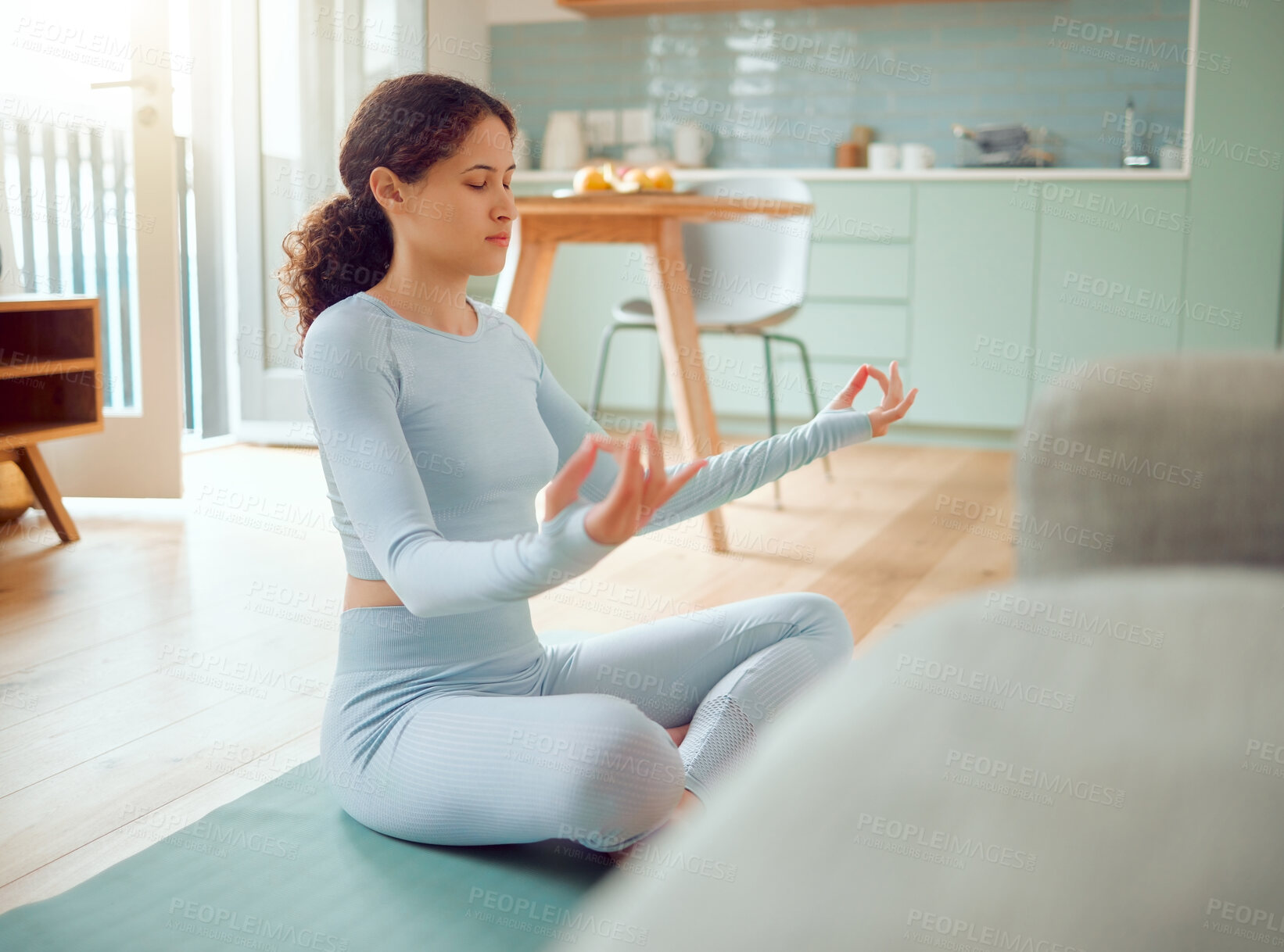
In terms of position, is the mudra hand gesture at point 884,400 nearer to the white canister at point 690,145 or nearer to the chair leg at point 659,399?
the chair leg at point 659,399

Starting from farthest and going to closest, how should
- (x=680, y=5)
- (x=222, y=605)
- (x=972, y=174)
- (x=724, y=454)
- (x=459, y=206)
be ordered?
(x=680, y=5) < (x=972, y=174) < (x=222, y=605) < (x=724, y=454) < (x=459, y=206)

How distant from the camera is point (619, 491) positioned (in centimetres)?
89

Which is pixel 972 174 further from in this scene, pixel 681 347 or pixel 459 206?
pixel 459 206

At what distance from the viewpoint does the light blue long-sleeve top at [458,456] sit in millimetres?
1032

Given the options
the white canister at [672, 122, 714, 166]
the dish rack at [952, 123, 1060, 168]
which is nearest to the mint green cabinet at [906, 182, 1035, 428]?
the dish rack at [952, 123, 1060, 168]

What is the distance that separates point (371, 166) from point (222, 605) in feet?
4.25

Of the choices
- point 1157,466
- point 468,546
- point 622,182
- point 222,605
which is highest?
point 622,182

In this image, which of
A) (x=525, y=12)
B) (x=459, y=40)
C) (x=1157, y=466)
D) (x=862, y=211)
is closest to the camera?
(x=1157, y=466)

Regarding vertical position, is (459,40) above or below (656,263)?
above

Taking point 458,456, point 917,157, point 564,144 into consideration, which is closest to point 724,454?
point 458,456

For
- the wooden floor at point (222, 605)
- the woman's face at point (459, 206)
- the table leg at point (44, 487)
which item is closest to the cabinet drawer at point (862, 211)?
the wooden floor at point (222, 605)

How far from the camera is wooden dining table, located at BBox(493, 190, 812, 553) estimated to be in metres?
2.80

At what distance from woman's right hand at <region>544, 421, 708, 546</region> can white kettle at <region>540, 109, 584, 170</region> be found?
4569 mm

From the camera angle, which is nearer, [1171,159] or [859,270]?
[1171,159]
